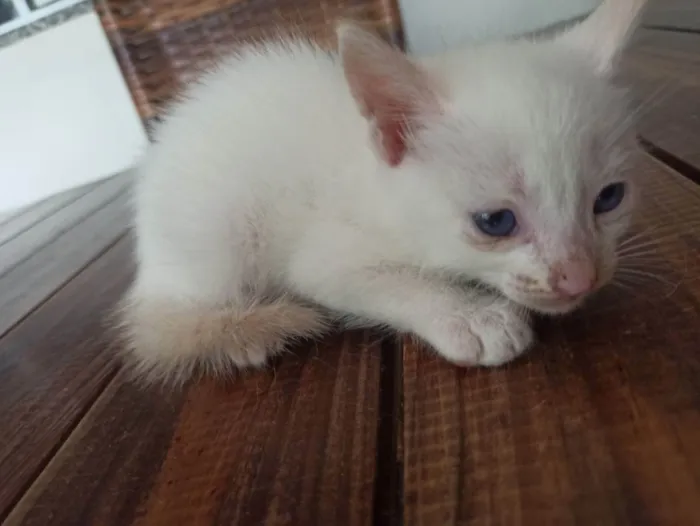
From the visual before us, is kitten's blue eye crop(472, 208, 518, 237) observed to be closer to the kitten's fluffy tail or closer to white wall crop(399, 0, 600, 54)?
the kitten's fluffy tail

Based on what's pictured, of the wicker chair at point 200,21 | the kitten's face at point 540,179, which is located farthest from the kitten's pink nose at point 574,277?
the wicker chair at point 200,21

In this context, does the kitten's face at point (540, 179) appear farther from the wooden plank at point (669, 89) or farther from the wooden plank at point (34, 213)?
the wooden plank at point (34, 213)

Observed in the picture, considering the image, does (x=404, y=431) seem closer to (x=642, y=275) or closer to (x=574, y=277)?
(x=574, y=277)

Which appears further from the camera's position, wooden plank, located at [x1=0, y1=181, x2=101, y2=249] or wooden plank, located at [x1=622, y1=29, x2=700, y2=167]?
wooden plank, located at [x1=0, y1=181, x2=101, y2=249]

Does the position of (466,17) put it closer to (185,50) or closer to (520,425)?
(185,50)

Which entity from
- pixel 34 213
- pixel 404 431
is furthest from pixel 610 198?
pixel 34 213

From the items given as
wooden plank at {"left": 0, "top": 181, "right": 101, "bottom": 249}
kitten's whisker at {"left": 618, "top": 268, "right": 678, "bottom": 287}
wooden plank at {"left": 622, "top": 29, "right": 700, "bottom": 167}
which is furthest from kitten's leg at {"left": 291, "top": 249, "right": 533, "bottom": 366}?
wooden plank at {"left": 0, "top": 181, "right": 101, "bottom": 249}

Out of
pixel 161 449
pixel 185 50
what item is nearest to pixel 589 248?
pixel 161 449
